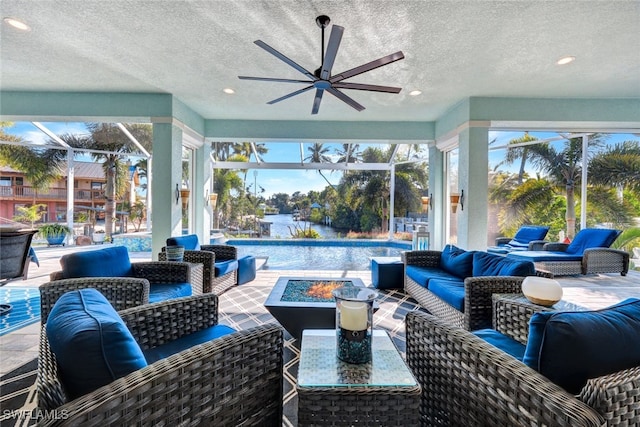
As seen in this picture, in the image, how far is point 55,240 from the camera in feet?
24.4

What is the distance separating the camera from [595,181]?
19.6 ft

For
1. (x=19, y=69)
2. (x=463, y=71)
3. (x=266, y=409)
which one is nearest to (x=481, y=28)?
(x=463, y=71)

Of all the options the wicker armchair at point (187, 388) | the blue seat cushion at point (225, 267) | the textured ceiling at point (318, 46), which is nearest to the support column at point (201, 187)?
the textured ceiling at point (318, 46)

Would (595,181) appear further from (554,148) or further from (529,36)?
(529,36)

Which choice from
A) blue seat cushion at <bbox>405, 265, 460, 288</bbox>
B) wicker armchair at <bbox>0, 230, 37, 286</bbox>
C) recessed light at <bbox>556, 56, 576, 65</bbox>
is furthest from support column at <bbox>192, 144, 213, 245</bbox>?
recessed light at <bbox>556, 56, 576, 65</bbox>

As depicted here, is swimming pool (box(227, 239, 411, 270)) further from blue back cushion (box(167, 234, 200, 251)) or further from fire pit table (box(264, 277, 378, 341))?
fire pit table (box(264, 277, 378, 341))

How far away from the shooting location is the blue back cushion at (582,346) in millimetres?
900

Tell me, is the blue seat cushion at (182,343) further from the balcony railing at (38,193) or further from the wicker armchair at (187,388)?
the balcony railing at (38,193)

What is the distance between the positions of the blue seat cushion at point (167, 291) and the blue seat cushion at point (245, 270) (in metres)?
1.48

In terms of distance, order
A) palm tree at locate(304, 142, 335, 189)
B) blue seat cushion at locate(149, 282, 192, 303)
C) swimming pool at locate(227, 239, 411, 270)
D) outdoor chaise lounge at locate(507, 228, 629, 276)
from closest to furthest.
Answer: blue seat cushion at locate(149, 282, 192, 303)
outdoor chaise lounge at locate(507, 228, 629, 276)
swimming pool at locate(227, 239, 411, 270)
palm tree at locate(304, 142, 335, 189)

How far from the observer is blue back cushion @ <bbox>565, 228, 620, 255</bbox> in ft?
16.8

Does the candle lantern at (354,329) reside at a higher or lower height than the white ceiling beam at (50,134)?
lower

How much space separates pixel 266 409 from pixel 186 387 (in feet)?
1.42

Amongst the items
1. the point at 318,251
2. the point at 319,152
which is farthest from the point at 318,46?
the point at 318,251
